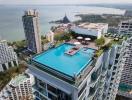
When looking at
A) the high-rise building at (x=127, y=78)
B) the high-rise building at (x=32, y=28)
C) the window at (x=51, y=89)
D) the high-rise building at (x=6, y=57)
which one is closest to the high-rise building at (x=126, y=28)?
the high-rise building at (x=127, y=78)

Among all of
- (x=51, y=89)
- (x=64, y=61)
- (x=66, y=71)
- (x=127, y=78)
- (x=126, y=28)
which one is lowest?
(x=127, y=78)

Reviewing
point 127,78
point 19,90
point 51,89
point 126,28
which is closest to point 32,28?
point 19,90

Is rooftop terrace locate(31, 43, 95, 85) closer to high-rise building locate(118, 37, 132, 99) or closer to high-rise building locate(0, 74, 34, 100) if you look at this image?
high-rise building locate(0, 74, 34, 100)

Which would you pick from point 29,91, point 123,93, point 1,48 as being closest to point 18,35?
point 1,48

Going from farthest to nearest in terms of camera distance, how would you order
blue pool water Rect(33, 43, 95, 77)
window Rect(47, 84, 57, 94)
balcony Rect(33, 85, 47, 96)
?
balcony Rect(33, 85, 47, 96) < window Rect(47, 84, 57, 94) < blue pool water Rect(33, 43, 95, 77)

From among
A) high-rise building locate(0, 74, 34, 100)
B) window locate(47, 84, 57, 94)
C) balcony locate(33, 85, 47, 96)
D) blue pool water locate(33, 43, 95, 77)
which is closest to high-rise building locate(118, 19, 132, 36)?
blue pool water locate(33, 43, 95, 77)

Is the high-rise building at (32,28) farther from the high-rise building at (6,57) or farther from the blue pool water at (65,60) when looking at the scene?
the blue pool water at (65,60)

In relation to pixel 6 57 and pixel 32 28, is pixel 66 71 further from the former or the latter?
pixel 32 28
